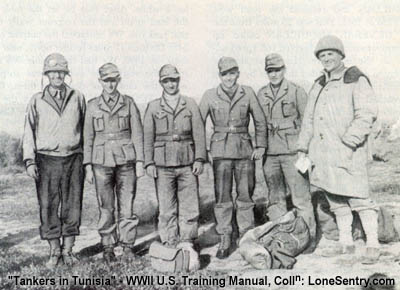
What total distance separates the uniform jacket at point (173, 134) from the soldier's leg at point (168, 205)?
0.13 metres

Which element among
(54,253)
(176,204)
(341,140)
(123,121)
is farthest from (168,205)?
(341,140)

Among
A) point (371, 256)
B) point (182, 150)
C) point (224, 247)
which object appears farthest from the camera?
point (224, 247)

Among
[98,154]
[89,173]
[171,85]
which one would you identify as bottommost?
[89,173]

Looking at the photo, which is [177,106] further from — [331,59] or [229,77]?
[331,59]

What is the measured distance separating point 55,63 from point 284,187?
10.1 feet

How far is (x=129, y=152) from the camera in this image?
5.46m

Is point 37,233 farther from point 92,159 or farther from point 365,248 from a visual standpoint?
point 365,248

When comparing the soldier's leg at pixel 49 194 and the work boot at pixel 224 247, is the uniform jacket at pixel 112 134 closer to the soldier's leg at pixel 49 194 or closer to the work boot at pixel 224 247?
the soldier's leg at pixel 49 194

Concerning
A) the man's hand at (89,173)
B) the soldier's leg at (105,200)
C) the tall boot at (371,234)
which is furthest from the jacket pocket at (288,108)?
the man's hand at (89,173)

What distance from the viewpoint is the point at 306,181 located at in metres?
5.70

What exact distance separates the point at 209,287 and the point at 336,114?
7.76 feet

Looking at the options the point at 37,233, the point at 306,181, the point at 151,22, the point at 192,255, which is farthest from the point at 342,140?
the point at 37,233

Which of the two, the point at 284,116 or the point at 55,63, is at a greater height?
the point at 55,63

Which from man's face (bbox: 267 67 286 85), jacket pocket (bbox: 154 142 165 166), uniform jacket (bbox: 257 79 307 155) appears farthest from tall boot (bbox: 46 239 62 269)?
man's face (bbox: 267 67 286 85)
